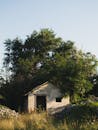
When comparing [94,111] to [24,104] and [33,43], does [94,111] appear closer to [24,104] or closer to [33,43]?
[24,104]

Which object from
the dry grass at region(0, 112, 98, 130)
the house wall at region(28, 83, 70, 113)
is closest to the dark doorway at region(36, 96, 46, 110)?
the house wall at region(28, 83, 70, 113)

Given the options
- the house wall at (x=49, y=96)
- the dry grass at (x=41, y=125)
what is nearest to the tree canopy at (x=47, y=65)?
the house wall at (x=49, y=96)

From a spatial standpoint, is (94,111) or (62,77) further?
(62,77)

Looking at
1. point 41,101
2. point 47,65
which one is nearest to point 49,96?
point 41,101

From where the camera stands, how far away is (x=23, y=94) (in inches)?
1834

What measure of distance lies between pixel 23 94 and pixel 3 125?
31.4m

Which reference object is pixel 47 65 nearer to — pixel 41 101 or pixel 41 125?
pixel 41 101

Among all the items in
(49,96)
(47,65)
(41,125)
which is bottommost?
(41,125)

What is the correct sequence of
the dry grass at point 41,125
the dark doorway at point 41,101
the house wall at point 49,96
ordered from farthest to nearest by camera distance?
the dark doorway at point 41,101 < the house wall at point 49,96 < the dry grass at point 41,125

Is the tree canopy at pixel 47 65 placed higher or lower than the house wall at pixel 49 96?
higher

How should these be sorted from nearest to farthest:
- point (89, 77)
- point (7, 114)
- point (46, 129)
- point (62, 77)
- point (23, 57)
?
point (46, 129) < point (7, 114) < point (62, 77) < point (89, 77) < point (23, 57)

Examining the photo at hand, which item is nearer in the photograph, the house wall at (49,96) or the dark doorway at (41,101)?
the house wall at (49,96)

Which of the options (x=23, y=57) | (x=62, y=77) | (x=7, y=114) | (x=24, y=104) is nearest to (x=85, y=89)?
(x=62, y=77)

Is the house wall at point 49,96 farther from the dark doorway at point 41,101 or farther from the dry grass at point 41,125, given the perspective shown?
the dry grass at point 41,125
